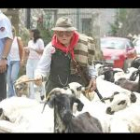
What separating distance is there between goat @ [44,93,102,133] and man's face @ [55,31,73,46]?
1.42 m

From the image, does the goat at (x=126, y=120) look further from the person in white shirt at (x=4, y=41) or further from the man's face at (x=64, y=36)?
the person in white shirt at (x=4, y=41)

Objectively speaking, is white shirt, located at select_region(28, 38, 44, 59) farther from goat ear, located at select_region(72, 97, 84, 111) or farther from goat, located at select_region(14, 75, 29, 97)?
Answer: goat ear, located at select_region(72, 97, 84, 111)

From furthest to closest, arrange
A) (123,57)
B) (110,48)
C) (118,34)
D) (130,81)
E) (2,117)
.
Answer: (118,34)
(110,48)
(123,57)
(130,81)
(2,117)

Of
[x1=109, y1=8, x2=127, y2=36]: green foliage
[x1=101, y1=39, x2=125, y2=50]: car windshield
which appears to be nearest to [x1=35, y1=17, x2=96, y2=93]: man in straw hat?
[x1=101, y1=39, x2=125, y2=50]: car windshield

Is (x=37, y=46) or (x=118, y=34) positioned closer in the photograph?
(x=37, y=46)

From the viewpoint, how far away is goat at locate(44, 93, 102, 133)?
16.6 ft

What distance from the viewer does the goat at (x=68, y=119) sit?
5.06 m

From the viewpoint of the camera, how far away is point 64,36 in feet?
22.2

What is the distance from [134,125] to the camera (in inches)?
234

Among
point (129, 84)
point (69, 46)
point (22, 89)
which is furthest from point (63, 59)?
point (22, 89)

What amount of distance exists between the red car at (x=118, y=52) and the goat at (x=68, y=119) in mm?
14051
